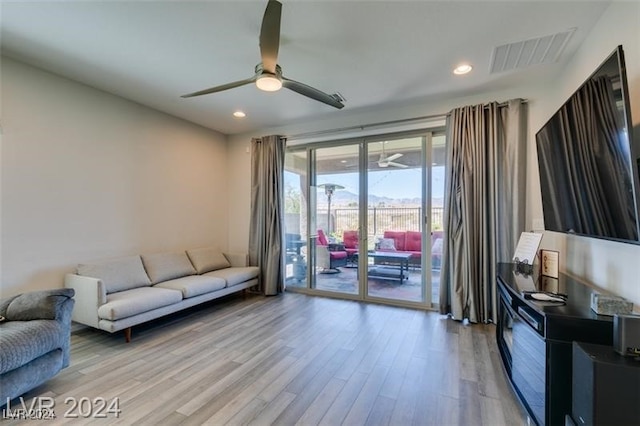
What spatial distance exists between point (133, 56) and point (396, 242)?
12.1ft

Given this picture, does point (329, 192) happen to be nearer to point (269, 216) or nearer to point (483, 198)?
point (269, 216)

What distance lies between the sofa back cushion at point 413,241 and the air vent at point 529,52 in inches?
82.4

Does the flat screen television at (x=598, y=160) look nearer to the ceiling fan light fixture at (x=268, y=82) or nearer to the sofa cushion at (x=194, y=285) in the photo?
the ceiling fan light fixture at (x=268, y=82)

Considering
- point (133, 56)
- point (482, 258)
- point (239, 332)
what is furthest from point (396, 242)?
point (133, 56)

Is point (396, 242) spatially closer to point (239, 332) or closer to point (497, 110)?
point (497, 110)

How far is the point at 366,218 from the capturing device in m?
4.29

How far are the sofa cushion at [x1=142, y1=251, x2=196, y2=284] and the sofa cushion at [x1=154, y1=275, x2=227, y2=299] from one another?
0.10 meters

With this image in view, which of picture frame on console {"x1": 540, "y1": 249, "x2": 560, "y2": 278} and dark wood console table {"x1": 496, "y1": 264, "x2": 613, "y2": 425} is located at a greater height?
picture frame on console {"x1": 540, "y1": 249, "x2": 560, "y2": 278}

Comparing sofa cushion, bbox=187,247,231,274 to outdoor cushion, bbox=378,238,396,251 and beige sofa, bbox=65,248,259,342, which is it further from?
outdoor cushion, bbox=378,238,396,251

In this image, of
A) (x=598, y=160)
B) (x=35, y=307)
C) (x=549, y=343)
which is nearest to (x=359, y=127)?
(x=598, y=160)

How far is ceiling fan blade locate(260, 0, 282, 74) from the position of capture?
173 centimetres

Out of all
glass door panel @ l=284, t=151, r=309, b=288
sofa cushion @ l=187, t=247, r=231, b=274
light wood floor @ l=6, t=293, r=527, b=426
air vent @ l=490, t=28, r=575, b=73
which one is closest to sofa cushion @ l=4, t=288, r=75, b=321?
light wood floor @ l=6, t=293, r=527, b=426

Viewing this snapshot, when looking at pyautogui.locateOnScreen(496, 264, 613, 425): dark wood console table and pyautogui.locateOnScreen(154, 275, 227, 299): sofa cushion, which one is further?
pyautogui.locateOnScreen(154, 275, 227, 299): sofa cushion

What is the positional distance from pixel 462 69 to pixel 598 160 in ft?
5.51
